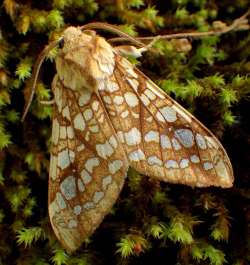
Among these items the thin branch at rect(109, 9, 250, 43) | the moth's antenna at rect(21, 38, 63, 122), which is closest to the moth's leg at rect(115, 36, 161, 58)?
the thin branch at rect(109, 9, 250, 43)

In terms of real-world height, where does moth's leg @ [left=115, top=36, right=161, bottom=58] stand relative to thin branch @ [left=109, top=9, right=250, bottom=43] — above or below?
below

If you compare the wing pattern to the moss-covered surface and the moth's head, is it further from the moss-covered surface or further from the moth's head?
the moss-covered surface

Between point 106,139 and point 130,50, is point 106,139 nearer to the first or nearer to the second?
point 106,139

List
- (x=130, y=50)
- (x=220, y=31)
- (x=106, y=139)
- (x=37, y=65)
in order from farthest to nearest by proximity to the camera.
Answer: (x=220, y=31) < (x=130, y=50) < (x=37, y=65) < (x=106, y=139)

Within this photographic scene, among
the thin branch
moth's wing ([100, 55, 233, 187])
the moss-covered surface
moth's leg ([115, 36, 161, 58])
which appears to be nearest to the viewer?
moth's wing ([100, 55, 233, 187])

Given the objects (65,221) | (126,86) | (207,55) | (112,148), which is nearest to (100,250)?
(65,221)

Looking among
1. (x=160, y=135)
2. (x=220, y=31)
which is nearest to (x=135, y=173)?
(x=160, y=135)

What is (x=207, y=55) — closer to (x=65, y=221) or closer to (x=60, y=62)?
(x=60, y=62)
